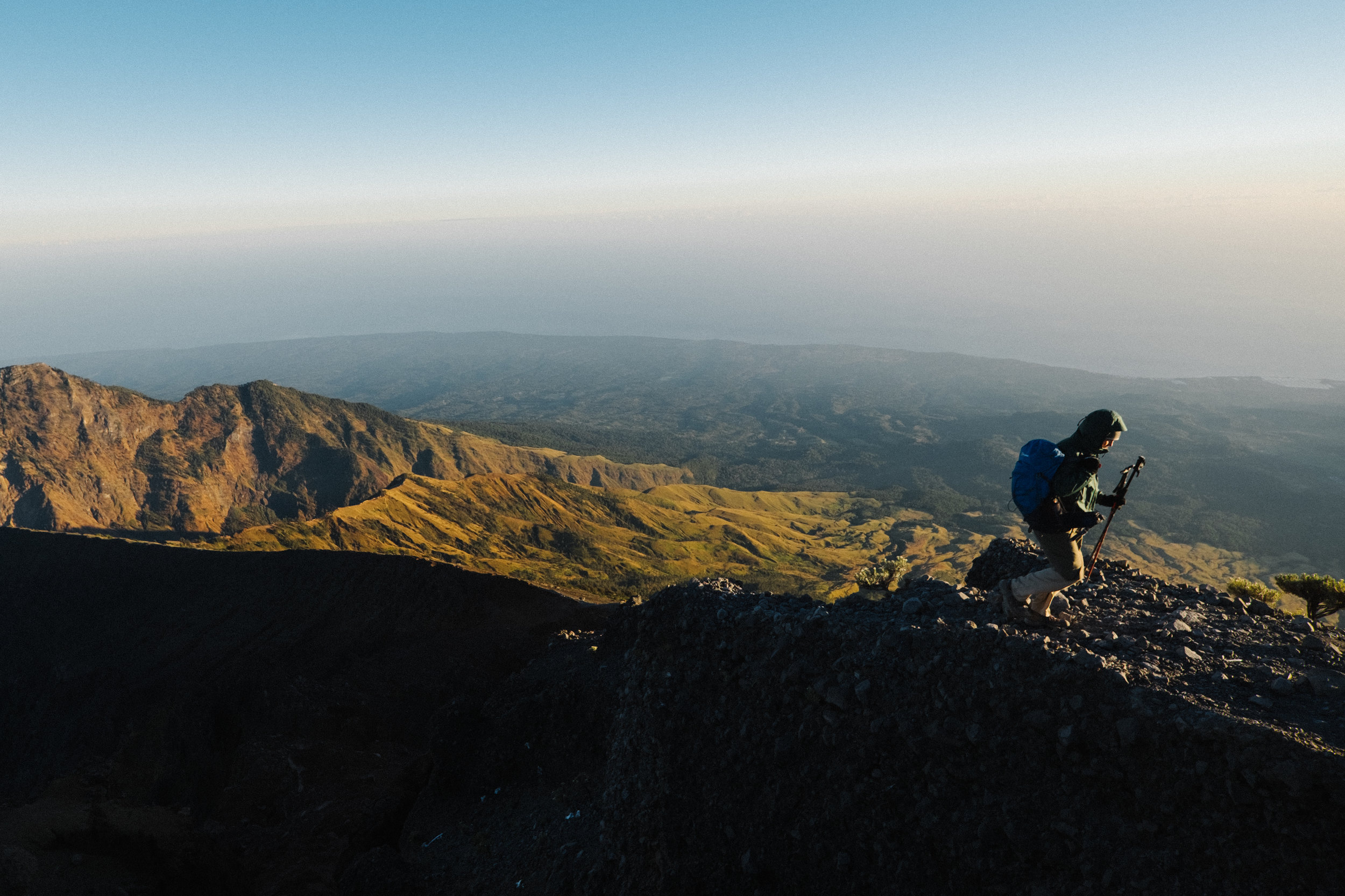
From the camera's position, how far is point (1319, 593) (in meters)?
17.6

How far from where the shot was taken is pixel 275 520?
144 meters

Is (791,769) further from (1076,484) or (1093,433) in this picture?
(1093,433)

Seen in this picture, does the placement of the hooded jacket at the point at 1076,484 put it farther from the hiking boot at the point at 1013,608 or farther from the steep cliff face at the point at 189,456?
the steep cliff face at the point at 189,456

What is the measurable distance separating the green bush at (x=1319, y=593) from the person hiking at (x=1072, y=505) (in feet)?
46.4

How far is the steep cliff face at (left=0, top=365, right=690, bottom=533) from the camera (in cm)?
11812

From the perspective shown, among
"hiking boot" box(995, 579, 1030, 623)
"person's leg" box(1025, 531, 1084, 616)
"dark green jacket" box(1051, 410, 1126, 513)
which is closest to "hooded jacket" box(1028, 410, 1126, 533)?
"dark green jacket" box(1051, 410, 1126, 513)

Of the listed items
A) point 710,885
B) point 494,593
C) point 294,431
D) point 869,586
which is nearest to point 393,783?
point 494,593

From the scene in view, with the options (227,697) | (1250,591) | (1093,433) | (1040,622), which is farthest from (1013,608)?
(227,697)

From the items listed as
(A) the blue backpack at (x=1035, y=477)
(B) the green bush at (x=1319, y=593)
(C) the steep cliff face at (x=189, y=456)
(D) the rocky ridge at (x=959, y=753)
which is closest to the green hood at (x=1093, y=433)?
(A) the blue backpack at (x=1035, y=477)

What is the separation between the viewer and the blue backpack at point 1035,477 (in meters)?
8.74

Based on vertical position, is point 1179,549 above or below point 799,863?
below

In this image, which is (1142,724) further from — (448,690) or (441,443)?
(441,443)

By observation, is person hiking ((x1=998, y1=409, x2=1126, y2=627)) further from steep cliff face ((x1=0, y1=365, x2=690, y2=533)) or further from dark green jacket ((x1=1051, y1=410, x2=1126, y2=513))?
steep cliff face ((x1=0, y1=365, x2=690, y2=533))

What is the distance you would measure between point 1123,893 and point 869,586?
31444 millimetres
